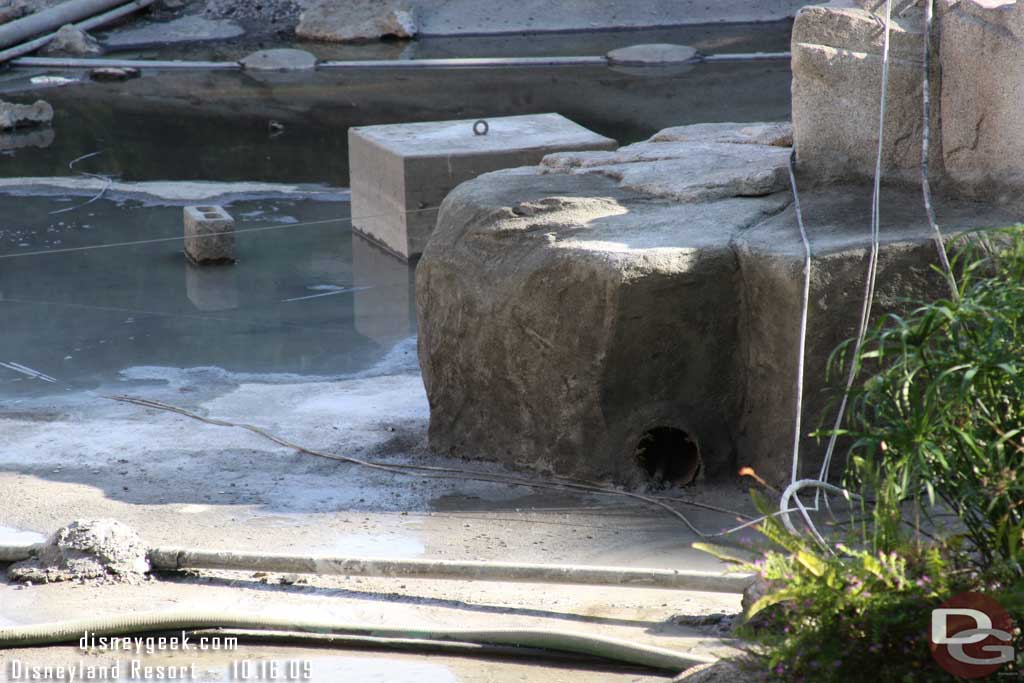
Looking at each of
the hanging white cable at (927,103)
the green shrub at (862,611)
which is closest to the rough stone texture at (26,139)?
the hanging white cable at (927,103)

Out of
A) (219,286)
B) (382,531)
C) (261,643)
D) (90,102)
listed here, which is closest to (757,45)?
(90,102)

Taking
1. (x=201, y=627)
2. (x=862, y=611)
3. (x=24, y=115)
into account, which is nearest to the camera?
(x=862, y=611)

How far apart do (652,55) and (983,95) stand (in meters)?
12.7

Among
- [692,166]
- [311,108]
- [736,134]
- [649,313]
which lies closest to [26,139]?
[311,108]

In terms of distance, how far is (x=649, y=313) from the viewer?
4.83 m

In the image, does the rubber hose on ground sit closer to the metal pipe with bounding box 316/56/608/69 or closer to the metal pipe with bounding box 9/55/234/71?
the metal pipe with bounding box 316/56/608/69

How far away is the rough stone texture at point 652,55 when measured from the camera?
56.5 ft

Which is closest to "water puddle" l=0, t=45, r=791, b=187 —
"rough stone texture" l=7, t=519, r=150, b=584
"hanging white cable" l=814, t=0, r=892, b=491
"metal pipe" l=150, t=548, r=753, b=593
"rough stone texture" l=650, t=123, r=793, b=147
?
"rough stone texture" l=650, t=123, r=793, b=147

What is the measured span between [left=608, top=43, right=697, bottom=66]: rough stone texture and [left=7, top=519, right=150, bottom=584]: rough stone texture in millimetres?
13984

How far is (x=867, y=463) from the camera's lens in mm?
2730

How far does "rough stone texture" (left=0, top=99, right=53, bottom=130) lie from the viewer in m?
13.3

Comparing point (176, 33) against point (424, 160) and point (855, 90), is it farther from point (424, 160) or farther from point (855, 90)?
point (855, 90)

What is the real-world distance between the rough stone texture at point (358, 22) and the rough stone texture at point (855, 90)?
14657mm

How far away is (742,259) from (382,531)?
5.35ft
